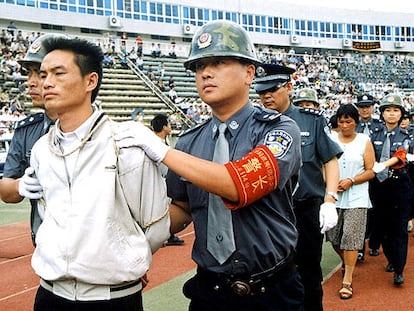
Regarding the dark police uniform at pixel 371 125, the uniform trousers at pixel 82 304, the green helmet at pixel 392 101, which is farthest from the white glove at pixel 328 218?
the dark police uniform at pixel 371 125

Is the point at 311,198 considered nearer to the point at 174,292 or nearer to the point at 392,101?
the point at 174,292

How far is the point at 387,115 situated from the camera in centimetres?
647

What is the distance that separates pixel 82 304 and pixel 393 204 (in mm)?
4476

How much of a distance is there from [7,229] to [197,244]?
24.9 ft

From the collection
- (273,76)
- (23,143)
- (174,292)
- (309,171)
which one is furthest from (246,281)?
(174,292)

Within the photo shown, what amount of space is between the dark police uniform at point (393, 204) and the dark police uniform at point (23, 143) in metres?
3.68

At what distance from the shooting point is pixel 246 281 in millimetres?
2340

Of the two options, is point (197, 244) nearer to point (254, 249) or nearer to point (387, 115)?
point (254, 249)

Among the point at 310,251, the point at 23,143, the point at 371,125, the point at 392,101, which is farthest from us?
the point at 371,125

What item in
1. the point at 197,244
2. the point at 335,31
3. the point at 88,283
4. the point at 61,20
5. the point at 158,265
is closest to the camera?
the point at 88,283

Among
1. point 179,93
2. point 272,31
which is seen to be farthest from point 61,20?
point 272,31

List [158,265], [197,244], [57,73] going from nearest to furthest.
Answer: [57,73], [197,244], [158,265]

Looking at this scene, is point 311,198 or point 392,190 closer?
point 311,198

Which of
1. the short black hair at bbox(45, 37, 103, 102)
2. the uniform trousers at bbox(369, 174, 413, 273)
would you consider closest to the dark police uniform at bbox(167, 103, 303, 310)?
the short black hair at bbox(45, 37, 103, 102)
